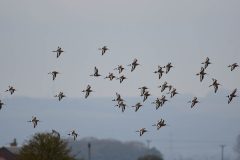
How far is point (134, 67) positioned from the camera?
267 ft

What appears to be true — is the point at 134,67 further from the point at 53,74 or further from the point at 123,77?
the point at 53,74

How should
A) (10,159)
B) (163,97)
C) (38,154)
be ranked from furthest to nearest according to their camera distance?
(10,159) → (38,154) → (163,97)

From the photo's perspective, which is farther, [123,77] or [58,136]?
[58,136]

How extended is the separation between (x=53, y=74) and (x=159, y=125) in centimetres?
1084

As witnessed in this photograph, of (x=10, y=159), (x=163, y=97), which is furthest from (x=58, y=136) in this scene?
(x=10, y=159)

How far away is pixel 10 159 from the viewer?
189 m

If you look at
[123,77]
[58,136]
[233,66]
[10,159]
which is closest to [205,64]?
[233,66]

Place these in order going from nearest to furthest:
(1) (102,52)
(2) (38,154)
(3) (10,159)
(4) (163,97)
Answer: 1. (1) (102,52)
2. (4) (163,97)
3. (2) (38,154)
4. (3) (10,159)

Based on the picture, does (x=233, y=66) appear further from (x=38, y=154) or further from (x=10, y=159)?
(x=10, y=159)

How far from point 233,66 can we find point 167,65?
6532mm

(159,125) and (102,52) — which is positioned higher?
(102,52)

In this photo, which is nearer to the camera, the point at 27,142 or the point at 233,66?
the point at 233,66

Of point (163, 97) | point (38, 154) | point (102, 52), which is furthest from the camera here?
point (38, 154)

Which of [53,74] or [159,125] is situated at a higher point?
[53,74]
